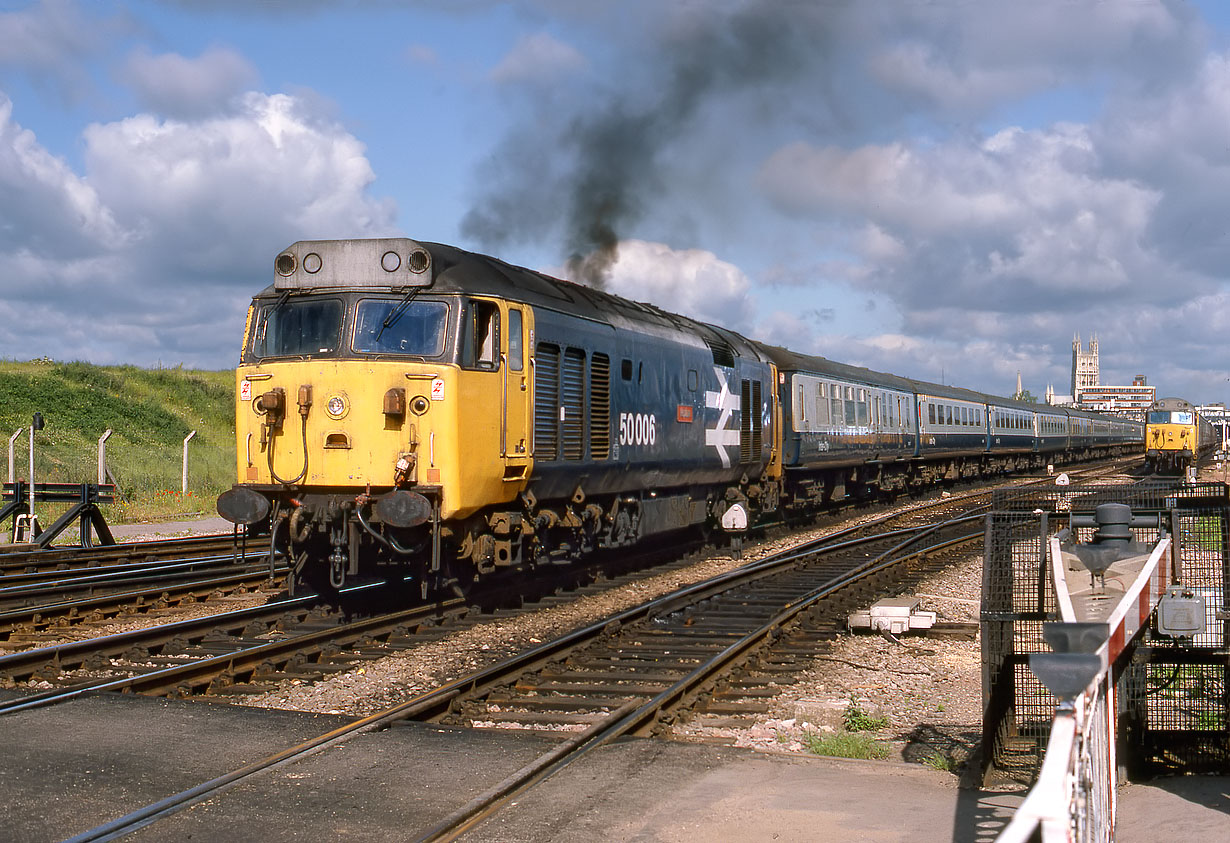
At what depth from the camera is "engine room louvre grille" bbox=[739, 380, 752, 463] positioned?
19.6 m

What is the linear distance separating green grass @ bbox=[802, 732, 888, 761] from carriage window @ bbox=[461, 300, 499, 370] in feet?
17.1

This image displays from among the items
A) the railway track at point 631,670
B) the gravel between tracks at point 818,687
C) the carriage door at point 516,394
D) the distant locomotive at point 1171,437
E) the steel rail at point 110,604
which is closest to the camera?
the railway track at point 631,670

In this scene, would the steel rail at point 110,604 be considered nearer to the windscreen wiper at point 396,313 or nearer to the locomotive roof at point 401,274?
the locomotive roof at point 401,274

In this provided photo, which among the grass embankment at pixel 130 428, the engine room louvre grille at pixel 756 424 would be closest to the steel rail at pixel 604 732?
the engine room louvre grille at pixel 756 424

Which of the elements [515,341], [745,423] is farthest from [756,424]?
[515,341]

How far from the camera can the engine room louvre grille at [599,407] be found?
44.3 ft

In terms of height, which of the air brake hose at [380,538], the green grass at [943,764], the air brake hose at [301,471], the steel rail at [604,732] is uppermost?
the air brake hose at [301,471]

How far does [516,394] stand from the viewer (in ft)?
38.4

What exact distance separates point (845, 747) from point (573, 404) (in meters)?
6.69

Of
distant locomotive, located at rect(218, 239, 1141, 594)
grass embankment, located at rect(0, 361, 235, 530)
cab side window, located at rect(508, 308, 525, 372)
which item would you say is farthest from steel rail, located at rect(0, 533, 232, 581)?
cab side window, located at rect(508, 308, 525, 372)

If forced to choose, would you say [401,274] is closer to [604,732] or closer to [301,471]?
[301,471]

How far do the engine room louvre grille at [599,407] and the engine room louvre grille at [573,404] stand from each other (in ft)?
0.76

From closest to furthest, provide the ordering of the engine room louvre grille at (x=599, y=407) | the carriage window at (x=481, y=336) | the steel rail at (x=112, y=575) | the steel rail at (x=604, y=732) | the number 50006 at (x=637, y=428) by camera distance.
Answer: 1. the steel rail at (x=604, y=732)
2. the carriage window at (x=481, y=336)
3. the steel rail at (x=112, y=575)
4. the engine room louvre grille at (x=599, y=407)
5. the number 50006 at (x=637, y=428)

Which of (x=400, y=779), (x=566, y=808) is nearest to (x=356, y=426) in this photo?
(x=400, y=779)
